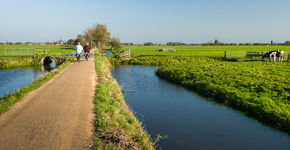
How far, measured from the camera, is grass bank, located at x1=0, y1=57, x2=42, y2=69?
33.1 m

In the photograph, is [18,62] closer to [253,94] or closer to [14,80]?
[14,80]

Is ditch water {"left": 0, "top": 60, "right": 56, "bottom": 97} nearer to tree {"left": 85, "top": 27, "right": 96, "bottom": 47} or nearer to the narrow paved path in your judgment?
the narrow paved path

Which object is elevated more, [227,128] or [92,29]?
[92,29]

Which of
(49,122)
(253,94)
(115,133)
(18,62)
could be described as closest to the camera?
(115,133)

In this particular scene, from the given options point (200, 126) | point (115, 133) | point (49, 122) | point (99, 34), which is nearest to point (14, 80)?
point (49, 122)

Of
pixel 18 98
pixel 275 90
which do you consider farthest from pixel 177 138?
pixel 275 90

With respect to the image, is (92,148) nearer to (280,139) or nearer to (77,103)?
(77,103)

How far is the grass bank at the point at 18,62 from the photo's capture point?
3314 centimetres

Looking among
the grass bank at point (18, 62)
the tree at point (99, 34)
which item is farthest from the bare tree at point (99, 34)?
the grass bank at point (18, 62)

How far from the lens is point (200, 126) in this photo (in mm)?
9516

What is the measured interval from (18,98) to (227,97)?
38.4ft

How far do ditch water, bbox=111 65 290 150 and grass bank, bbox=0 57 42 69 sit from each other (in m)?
28.4

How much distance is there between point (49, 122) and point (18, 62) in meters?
34.9

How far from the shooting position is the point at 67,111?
7.20m
